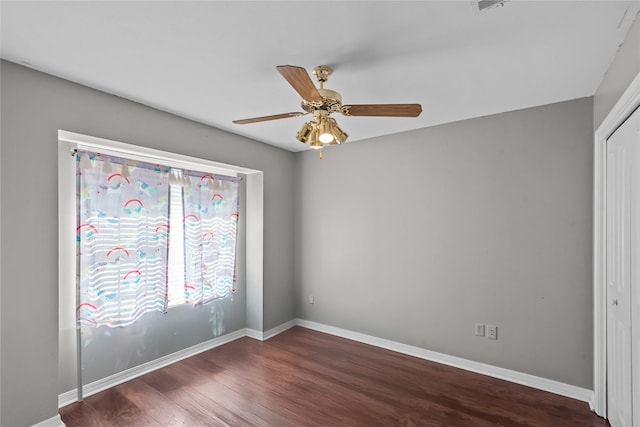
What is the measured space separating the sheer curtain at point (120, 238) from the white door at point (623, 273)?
3.69m

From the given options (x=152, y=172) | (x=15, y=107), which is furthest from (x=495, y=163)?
(x=15, y=107)

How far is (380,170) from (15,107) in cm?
Result: 318

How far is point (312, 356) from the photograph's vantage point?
3346 mm

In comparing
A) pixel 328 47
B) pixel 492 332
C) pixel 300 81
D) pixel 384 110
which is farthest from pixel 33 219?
pixel 492 332

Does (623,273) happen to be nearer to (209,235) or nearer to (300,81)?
(300,81)

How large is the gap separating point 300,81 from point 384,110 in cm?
59

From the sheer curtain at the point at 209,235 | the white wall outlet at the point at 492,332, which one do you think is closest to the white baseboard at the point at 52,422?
the sheer curtain at the point at 209,235

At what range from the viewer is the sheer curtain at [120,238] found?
2596 mm

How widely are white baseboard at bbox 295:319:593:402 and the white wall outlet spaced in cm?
28

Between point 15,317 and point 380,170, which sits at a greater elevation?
point 380,170

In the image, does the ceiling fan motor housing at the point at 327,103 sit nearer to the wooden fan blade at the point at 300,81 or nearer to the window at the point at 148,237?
the wooden fan blade at the point at 300,81

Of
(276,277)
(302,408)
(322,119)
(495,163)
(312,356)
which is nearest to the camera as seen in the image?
(322,119)

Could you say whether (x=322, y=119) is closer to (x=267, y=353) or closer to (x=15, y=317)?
(x=15, y=317)

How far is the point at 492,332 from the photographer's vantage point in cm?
291
